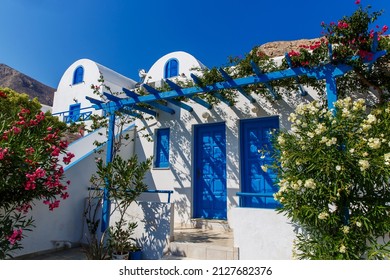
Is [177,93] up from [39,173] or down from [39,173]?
up

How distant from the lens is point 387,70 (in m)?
5.29

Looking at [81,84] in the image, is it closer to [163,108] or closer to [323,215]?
[163,108]

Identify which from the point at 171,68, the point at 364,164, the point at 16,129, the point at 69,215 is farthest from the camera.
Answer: the point at 171,68

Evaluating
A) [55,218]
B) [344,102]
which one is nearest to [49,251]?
[55,218]

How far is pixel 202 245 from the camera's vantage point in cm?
484

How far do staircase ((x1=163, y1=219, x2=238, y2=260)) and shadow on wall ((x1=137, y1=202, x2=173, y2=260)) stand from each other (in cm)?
21

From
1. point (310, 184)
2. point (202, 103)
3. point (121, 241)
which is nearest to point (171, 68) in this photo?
point (202, 103)

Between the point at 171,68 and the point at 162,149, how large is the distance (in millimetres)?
8199

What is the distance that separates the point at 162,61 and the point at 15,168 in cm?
1242

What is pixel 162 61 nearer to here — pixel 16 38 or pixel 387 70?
pixel 16 38

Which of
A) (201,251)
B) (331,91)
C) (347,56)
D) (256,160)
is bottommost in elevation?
(201,251)
